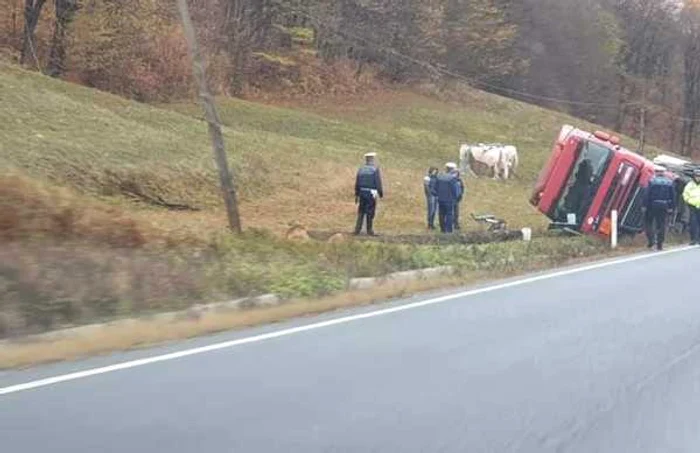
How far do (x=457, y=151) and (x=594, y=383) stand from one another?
42237 millimetres

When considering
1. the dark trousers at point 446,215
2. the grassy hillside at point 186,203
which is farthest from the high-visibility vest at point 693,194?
the dark trousers at point 446,215

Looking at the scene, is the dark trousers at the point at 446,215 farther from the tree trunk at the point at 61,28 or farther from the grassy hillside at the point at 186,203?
the tree trunk at the point at 61,28

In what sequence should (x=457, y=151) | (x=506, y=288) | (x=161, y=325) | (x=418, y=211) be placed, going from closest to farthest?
(x=161, y=325) < (x=506, y=288) < (x=418, y=211) < (x=457, y=151)

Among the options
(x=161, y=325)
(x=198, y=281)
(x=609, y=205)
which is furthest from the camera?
(x=609, y=205)

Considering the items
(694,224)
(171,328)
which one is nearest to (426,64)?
(694,224)

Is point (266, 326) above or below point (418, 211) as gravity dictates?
above

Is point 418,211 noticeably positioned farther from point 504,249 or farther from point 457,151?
point 457,151

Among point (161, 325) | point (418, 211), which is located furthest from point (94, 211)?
point (418, 211)

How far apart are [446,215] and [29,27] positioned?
69.7ft

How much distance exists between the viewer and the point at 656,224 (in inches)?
991

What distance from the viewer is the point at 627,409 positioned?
308 inches

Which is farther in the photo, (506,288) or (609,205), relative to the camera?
(609,205)

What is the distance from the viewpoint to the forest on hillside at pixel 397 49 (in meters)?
40.7

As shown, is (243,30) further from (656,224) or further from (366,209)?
(366,209)
